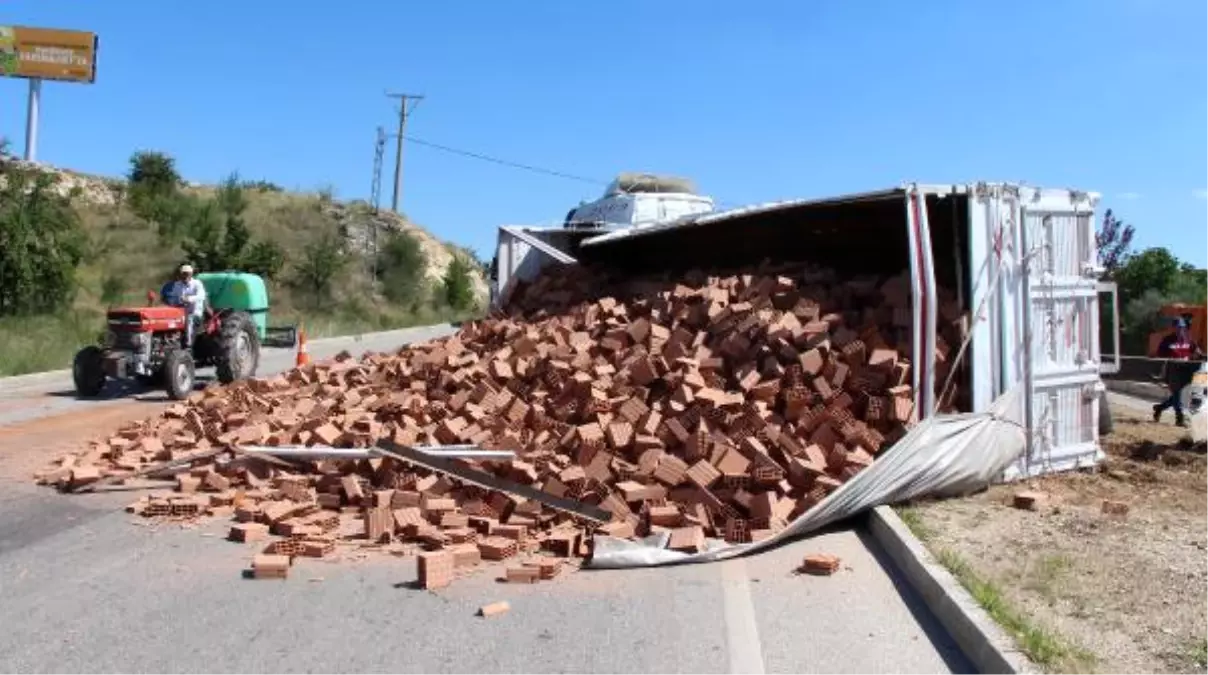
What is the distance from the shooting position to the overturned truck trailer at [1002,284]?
8430 millimetres

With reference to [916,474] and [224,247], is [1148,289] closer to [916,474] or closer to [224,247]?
[916,474]

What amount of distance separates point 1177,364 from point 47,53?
2206 inches

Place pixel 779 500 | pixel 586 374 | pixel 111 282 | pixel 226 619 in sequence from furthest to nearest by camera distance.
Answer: pixel 111 282 < pixel 586 374 < pixel 779 500 < pixel 226 619

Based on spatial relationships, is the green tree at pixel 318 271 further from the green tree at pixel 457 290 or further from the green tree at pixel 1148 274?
the green tree at pixel 1148 274

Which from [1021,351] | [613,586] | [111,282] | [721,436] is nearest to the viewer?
[613,586]

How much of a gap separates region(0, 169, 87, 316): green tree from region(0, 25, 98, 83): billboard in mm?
26259

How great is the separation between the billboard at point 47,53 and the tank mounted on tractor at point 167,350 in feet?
148

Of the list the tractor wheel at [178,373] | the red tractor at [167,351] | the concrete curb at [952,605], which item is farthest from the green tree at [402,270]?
the concrete curb at [952,605]

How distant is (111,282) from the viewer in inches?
1510

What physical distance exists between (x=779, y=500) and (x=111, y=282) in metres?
36.0

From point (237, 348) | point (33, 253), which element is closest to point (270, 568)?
point (237, 348)

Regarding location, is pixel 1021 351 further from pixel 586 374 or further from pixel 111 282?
pixel 111 282

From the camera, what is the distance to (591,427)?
8406 mm

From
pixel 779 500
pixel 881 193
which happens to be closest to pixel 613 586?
pixel 779 500
